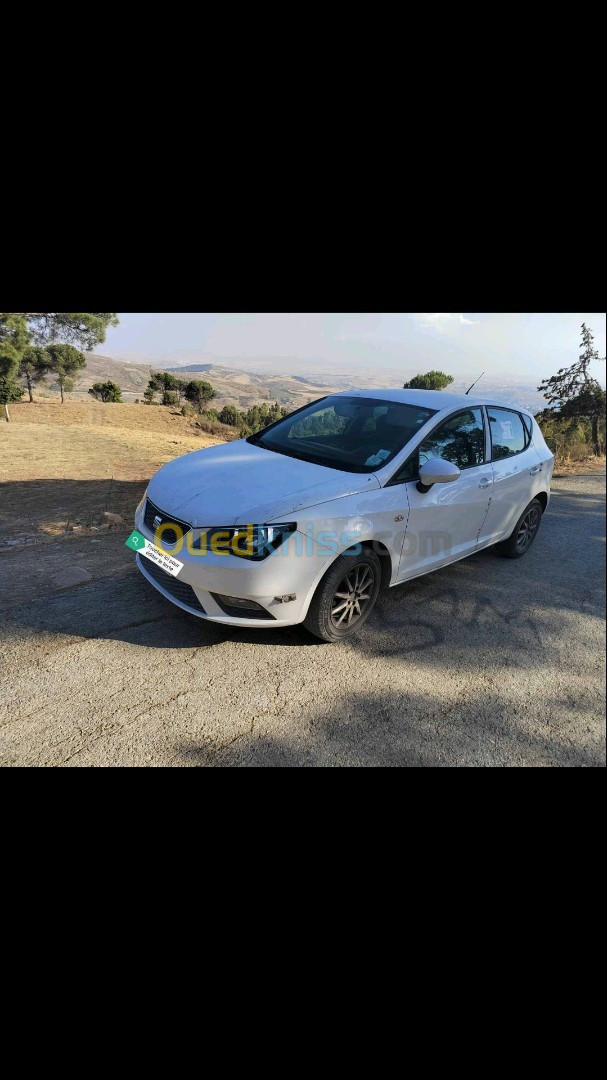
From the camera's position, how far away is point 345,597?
8.94 ft

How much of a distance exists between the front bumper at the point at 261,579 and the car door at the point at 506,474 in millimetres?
1586

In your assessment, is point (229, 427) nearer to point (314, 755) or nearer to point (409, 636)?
point (409, 636)

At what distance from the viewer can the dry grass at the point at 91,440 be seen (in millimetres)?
3684

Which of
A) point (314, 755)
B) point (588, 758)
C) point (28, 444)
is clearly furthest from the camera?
point (28, 444)

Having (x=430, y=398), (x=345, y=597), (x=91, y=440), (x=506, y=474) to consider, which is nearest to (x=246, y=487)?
(x=345, y=597)

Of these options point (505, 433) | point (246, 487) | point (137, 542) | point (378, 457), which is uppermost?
point (505, 433)

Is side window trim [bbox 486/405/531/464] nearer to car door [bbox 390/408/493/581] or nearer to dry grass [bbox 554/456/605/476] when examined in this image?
car door [bbox 390/408/493/581]

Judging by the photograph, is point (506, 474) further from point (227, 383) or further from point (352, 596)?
point (227, 383)

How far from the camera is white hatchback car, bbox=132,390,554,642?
2.41 metres

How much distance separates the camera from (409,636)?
2932 mm

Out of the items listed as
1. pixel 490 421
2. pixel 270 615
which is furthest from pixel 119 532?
pixel 490 421

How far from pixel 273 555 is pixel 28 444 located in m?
2.78

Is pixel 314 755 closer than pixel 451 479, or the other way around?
pixel 314 755

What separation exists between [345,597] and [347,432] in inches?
50.3
